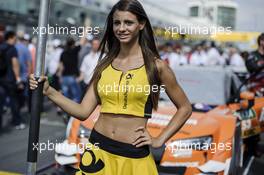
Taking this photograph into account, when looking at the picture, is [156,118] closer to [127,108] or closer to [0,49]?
[127,108]

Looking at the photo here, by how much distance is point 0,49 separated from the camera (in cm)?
734

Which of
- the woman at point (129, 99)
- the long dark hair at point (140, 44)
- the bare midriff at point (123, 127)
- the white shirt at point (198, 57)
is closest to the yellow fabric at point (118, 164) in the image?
the woman at point (129, 99)

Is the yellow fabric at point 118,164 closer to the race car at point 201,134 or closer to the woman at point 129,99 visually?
the woman at point 129,99

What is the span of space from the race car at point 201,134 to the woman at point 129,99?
1.66 m

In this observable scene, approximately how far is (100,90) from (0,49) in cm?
536

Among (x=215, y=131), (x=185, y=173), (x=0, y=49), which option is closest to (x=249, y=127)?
(x=215, y=131)

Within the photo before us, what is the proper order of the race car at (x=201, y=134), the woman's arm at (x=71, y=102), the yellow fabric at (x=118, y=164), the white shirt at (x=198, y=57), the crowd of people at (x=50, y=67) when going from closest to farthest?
the yellow fabric at (x=118, y=164) < the woman's arm at (x=71, y=102) < the race car at (x=201, y=134) < the crowd of people at (x=50, y=67) < the white shirt at (x=198, y=57)

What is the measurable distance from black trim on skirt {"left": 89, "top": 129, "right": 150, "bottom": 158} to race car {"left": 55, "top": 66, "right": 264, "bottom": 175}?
1712 millimetres

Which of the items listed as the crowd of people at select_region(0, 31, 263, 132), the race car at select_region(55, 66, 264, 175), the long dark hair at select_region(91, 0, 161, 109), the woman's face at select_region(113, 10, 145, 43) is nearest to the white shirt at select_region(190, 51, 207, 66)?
the crowd of people at select_region(0, 31, 263, 132)

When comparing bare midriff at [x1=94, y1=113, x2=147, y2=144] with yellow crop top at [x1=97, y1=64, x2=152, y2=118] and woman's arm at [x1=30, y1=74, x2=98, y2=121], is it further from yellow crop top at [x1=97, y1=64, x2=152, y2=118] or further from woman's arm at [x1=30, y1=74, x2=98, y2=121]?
woman's arm at [x1=30, y1=74, x2=98, y2=121]

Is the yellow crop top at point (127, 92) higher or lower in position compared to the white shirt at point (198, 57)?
higher

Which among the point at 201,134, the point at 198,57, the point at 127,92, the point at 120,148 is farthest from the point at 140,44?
the point at 198,57

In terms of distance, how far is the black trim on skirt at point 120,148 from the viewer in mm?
2350

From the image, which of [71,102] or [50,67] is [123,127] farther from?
[50,67]
